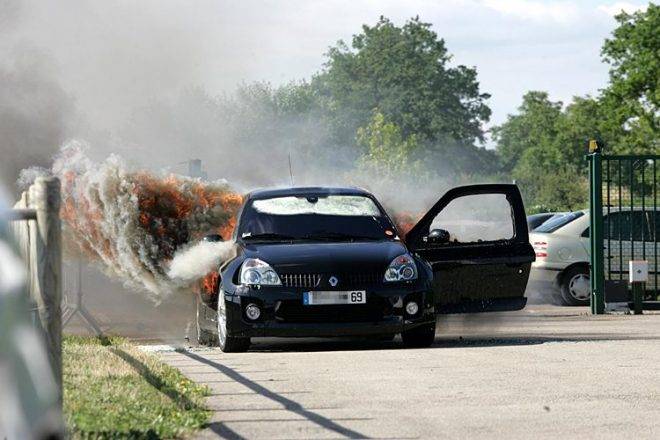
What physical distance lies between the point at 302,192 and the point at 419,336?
2.07 metres

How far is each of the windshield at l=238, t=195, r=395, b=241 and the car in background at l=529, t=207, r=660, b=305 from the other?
26.4ft

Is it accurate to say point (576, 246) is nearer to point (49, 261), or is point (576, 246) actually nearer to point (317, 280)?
point (317, 280)

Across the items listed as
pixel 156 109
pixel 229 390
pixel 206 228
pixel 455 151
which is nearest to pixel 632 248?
pixel 206 228

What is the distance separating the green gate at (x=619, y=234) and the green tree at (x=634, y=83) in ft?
139

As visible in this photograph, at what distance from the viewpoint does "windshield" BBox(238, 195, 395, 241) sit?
1600cm

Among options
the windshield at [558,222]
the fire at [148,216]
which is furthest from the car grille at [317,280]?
the windshield at [558,222]

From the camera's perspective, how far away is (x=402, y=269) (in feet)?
50.2

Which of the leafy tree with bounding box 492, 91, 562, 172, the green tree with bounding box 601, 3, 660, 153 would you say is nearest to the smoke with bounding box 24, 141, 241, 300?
the green tree with bounding box 601, 3, 660, 153

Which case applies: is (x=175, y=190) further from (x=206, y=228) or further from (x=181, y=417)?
(x=181, y=417)

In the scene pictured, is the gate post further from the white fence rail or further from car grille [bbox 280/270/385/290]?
the white fence rail

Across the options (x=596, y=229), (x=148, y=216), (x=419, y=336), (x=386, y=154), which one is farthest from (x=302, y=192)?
(x=386, y=154)

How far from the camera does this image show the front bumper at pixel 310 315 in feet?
49.1

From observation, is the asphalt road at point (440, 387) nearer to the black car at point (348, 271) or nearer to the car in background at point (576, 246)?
the black car at point (348, 271)

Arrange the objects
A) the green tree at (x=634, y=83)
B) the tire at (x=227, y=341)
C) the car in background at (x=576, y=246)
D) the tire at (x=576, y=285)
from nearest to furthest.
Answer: the tire at (x=227, y=341) < the car in background at (x=576, y=246) < the tire at (x=576, y=285) < the green tree at (x=634, y=83)
